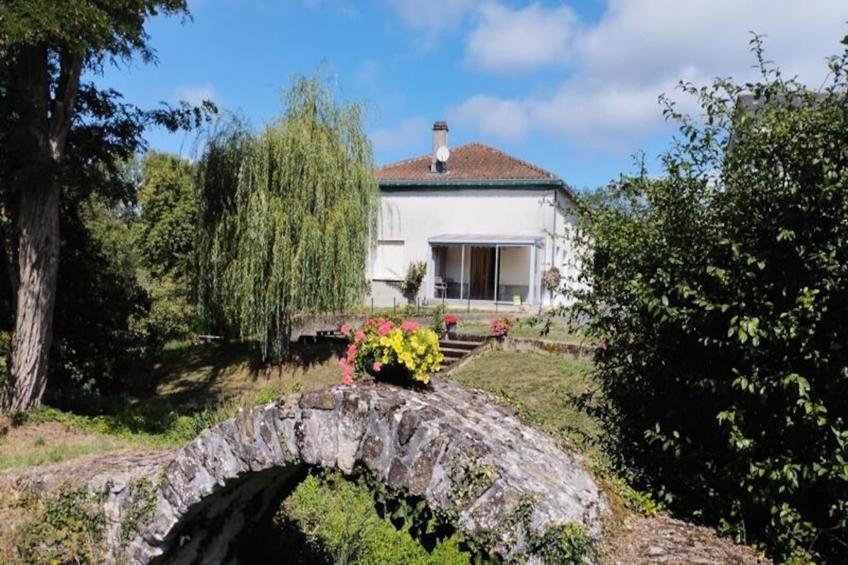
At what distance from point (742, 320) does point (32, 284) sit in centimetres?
1142

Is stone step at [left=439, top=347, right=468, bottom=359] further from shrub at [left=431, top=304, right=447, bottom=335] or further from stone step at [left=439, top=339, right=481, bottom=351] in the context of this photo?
shrub at [left=431, top=304, right=447, bottom=335]

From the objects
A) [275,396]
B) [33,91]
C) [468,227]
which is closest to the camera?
[275,396]

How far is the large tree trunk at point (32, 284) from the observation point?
1148 cm

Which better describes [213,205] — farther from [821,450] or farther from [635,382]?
[821,450]

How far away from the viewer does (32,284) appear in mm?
11500

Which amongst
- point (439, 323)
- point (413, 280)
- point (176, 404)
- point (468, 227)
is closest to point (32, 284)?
point (176, 404)

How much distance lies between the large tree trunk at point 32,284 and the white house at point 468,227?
45.0 ft

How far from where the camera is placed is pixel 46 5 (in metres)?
9.48

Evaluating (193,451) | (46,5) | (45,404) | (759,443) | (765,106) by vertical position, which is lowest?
(45,404)

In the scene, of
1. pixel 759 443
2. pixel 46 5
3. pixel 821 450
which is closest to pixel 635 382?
pixel 759 443

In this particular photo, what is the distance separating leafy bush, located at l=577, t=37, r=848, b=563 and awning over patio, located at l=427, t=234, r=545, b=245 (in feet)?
63.3

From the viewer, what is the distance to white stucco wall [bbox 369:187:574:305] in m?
24.9

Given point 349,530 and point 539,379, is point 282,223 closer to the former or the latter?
point 539,379

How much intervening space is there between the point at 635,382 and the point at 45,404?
11387mm
